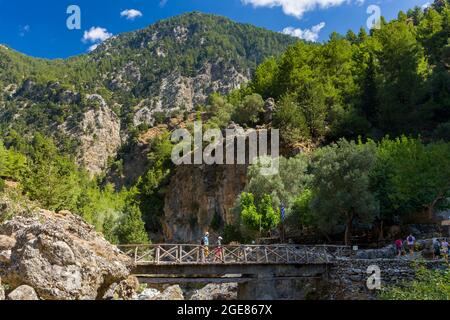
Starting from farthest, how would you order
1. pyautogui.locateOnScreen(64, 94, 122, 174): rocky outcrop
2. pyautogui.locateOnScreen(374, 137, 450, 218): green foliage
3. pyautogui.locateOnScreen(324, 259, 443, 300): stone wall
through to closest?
pyautogui.locateOnScreen(64, 94, 122, 174): rocky outcrop
pyautogui.locateOnScreen(374, 137, 450, 218): green foliage
pyautogui.locateOnScreen(324, 259, 443, 300): stone wall

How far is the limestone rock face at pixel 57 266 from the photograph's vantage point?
14.1 meters

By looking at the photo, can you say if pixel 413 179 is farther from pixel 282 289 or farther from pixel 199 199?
pixel 199 199

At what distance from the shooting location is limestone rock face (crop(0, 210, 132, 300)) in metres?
14.1

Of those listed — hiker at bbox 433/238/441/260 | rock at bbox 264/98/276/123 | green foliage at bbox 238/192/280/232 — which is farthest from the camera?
rock at bbox 264/98/276/123

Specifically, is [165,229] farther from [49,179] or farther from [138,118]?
[138,118]

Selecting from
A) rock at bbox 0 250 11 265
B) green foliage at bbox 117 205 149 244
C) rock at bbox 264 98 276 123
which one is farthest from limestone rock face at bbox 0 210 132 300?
rock at bbox 264 98 276 123

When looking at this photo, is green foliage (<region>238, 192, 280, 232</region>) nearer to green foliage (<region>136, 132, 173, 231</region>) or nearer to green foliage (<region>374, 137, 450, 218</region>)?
green foliage (<region>374, 137, 450, 218</region>)

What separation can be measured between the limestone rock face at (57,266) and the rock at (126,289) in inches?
17.2

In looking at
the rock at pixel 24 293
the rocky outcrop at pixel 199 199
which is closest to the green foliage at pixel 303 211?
the rocky outcrop at pixel 199 199

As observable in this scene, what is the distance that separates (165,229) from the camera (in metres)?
74.4

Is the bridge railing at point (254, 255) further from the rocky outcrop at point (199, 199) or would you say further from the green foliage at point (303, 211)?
the rocky outcrop at point (199, 199)

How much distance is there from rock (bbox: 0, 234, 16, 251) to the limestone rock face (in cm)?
59

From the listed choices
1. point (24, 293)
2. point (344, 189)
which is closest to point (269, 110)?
point (344, 189)
